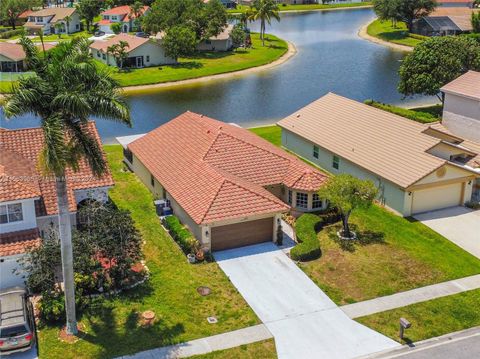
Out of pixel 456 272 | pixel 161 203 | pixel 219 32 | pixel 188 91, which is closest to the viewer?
pixel 456 272

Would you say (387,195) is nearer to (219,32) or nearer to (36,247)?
(36,247)

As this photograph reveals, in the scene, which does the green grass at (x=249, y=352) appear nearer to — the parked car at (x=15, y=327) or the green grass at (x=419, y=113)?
the parked car at (x=15, y=327)

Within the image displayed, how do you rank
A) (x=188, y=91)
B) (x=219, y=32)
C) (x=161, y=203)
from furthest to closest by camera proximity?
(x=219, y=32)
(x=188, y=91)
(x=161, y=203)

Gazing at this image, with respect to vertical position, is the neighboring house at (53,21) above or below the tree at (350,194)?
above

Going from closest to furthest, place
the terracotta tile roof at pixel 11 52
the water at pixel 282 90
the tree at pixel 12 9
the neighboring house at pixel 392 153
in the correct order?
the neighboring house at pixel 392 153 < the water at pixel 282 90 < the terracotta tile roof at pixel 11 52 < the tree at pixel 12 9

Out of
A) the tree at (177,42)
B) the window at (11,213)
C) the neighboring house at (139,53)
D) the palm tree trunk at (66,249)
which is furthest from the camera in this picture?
the tree at (177,42)

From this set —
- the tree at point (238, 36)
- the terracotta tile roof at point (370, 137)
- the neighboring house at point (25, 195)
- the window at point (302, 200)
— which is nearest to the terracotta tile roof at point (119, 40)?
the tree at point (238, 36)

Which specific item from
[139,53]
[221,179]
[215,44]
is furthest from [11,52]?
[221,179]

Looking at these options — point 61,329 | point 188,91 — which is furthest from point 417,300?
point 188,91

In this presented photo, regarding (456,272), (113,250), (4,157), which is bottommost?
(456,272)
